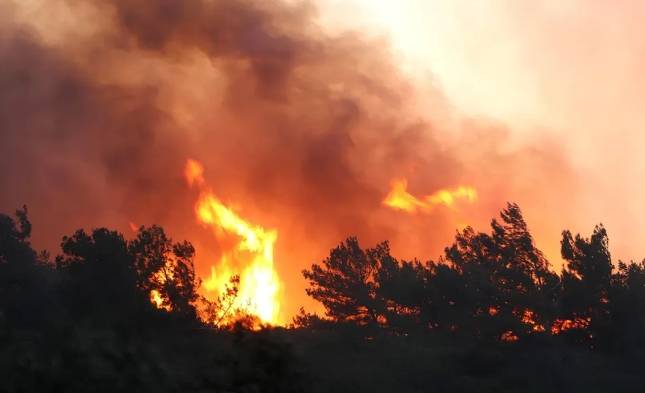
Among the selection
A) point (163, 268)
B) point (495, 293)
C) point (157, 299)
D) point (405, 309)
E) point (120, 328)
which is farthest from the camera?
point (405, 309)

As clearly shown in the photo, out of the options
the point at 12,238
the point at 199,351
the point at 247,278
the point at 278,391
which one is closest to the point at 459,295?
the point at 247,278

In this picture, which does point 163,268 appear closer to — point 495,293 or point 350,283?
point 350,283

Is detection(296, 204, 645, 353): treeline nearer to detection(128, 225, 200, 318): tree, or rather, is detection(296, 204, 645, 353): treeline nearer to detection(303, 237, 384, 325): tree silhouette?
detection(303, 237, 384, 325): tree silhouette

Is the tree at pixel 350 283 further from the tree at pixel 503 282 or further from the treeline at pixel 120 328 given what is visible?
the treeline at pixel 120 328

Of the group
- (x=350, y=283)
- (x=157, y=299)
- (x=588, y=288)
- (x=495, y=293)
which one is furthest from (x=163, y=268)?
(x=588, y=288)

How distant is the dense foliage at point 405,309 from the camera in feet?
153

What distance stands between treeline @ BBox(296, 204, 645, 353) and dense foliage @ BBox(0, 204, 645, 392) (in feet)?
0.39

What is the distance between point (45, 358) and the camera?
23.6 meters

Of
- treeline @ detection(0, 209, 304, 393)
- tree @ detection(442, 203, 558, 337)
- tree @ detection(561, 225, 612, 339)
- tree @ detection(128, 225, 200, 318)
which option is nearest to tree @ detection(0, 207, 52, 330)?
treeline @ detection(0, 209, 304, 393)

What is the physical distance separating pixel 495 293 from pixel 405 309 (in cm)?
960

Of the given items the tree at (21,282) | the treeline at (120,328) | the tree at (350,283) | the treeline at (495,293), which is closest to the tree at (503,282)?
the treeline at (495,293)

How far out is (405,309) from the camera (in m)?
65.1

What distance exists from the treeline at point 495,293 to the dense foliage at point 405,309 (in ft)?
0.39

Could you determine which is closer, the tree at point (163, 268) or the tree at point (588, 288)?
the tree at point (163, 268)
